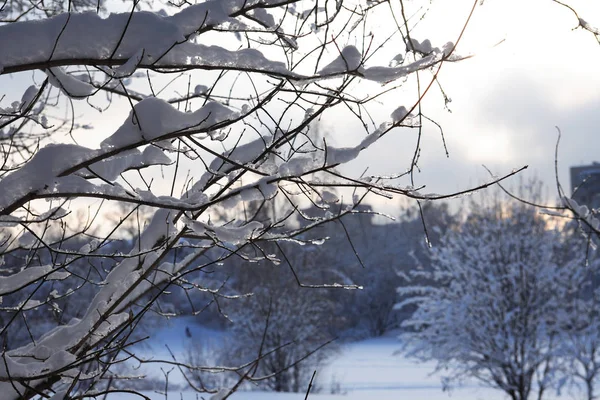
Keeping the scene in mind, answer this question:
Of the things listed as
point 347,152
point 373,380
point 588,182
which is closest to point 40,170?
point 347,152

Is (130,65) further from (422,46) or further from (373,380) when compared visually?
(373,380)

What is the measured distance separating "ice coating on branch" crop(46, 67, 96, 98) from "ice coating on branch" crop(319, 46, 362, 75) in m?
0.63

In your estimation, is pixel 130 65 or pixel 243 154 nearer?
pixel 130 65

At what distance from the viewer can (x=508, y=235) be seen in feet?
42.7

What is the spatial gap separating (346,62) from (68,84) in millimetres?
749

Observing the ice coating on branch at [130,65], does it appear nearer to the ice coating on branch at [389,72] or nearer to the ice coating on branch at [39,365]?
the ice coating on branch at [389,72]

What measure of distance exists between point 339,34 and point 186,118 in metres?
0.81

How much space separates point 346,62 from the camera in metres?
1.60

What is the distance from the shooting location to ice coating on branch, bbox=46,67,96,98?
164cm

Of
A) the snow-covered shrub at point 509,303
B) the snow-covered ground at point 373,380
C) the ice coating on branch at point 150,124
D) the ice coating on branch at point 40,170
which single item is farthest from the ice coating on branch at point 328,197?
the snow-covered shrub at point 509,303

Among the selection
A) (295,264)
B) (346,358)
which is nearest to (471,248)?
(295,264)

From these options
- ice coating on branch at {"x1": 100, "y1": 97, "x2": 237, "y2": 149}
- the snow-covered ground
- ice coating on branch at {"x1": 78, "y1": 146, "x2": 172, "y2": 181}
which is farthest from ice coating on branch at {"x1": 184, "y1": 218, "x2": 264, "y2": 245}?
the snow-covered ground

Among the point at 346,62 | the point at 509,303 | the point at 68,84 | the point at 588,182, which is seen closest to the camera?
the point at 346,62

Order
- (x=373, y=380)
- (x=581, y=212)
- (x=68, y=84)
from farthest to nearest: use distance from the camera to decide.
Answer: (x=373, y=380)
(x=581, y=212)
(x=68, y=84)
